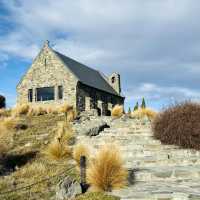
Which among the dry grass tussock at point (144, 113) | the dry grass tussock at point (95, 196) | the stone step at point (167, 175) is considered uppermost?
the dry grass tussock at point (144, 113)

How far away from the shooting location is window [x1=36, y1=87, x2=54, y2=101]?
32000 mm

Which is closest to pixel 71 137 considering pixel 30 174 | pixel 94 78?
pixel 30 174

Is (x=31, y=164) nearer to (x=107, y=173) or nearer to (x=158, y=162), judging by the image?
(x=158, y=162)

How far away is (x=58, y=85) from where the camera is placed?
31.7 metres

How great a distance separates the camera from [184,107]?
44.1 ft

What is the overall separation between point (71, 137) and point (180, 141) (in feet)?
15.0

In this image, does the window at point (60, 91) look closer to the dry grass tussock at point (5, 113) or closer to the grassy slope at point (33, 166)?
the dry grass tussock at point (5, 113)

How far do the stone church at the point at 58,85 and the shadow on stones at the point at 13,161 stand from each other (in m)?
16.5

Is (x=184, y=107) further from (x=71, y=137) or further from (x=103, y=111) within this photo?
(x=103, y=111)

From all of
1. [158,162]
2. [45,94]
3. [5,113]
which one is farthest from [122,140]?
[45,94]

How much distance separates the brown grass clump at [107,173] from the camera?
8219 mm

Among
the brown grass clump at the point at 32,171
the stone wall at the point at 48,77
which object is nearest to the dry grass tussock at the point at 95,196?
the brown grass clump at the point at 32,171

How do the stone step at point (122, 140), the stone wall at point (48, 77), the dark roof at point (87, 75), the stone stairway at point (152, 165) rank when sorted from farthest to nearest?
the dark roof at point (87, 75)
the stone wall at point (48, 77)
the stone step at point (122, 140)
the stone stairway at point (152, 165)

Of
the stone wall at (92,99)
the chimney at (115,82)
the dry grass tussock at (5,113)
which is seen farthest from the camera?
the chimney at (115,82)
